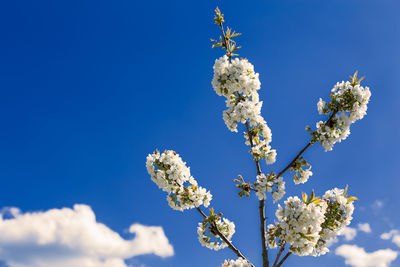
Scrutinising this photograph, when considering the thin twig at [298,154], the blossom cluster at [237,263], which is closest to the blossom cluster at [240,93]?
the thin twig at [298,154]

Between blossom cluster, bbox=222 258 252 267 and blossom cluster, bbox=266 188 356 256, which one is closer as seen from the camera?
blossom cluster, bbox=266 188 356 256

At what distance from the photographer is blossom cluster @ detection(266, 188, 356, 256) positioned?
24.0 ft

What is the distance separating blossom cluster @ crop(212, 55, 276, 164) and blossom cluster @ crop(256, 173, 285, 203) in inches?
29.6

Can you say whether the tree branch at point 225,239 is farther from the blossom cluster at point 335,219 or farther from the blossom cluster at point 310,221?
the blossom cluster at point 335,219

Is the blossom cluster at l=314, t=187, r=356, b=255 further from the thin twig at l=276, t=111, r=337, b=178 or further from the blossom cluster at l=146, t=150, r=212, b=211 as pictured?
the blossom cluster at l=146, t=150, r=212, b=211

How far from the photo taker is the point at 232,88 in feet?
26.6

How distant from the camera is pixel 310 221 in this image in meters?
7.30

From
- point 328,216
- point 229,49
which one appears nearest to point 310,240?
point 328,216

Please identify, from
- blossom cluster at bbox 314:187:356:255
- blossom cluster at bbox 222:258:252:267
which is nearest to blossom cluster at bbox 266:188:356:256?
blossom cluster at bbox 314:187:356:255

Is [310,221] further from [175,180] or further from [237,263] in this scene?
[175,180]

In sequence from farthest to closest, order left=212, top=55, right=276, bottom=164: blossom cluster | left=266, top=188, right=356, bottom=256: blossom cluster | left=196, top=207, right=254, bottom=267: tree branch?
1. left=196, top=207, right=254, bottom=267: tree branch
2. left=212, top=55, right=276, bottom=164: blossom cluster
3. left=266, top=188, right=356, bottom=256: blossom cluster

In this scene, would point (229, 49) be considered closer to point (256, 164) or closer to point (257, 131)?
point (257, 131)

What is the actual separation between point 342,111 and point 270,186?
262 cm

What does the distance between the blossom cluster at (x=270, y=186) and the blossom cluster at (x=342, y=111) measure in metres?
1.43
